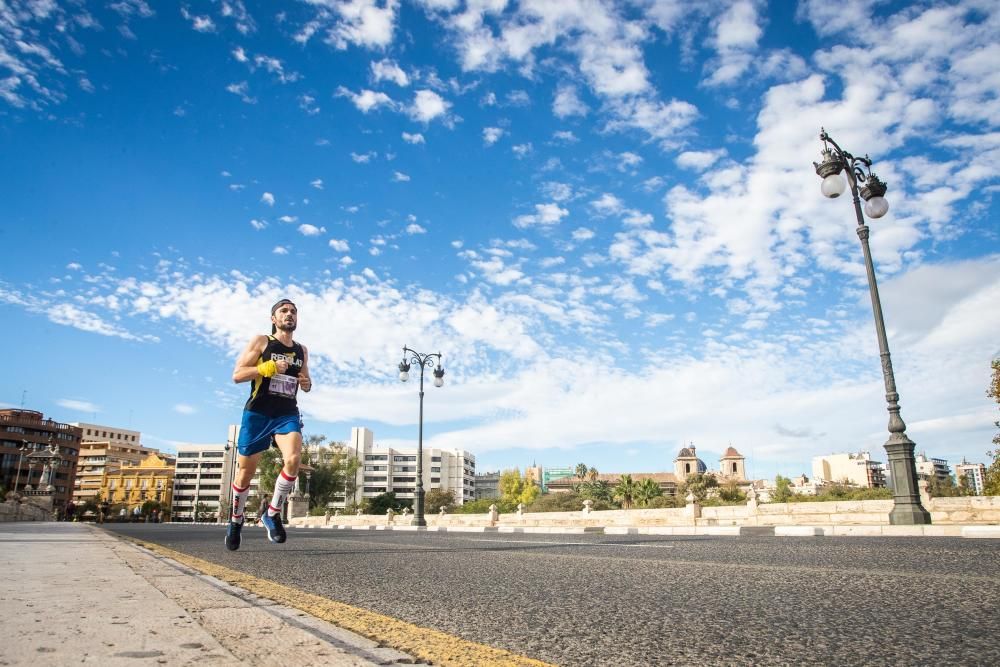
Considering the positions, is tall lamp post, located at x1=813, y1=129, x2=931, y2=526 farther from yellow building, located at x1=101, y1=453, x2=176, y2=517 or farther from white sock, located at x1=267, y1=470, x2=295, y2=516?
yellow building, located at x1=101, y1=453, x2=176, y2=517

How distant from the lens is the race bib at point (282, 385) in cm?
537

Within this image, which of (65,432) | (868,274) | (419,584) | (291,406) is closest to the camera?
(419,584)

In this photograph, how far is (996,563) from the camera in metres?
4.82

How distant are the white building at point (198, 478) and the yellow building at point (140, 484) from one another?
1.71m

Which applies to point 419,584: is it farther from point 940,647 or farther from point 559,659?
point 940,647

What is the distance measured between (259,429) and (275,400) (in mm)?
281

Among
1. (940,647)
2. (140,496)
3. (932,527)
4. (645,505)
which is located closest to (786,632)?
(940,647)

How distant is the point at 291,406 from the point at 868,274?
12.3 metres

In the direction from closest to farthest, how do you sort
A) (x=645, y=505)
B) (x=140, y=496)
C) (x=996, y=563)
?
(x=996, y=563)
(x=645, y=505)
(x=140, y=496)

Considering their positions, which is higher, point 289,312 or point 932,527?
point 289,312

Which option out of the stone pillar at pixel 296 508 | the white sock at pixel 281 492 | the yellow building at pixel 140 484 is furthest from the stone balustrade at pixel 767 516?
the yellow building at pixel 140 484

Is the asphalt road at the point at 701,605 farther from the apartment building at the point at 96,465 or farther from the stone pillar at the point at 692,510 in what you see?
the apartment building at the point at 96,465

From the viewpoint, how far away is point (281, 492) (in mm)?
5645

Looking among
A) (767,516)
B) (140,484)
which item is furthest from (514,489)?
(767,516)
